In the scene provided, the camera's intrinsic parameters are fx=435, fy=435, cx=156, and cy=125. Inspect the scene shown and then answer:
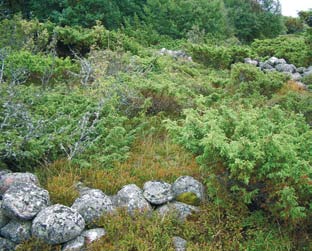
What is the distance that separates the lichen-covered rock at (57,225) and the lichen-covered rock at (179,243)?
88 centimetres

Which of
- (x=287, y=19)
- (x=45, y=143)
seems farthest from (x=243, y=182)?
(x=287, y=19)

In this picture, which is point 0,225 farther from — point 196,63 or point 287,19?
point 287,19

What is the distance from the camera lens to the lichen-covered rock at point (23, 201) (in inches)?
157

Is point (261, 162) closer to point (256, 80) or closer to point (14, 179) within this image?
point (14, 179)

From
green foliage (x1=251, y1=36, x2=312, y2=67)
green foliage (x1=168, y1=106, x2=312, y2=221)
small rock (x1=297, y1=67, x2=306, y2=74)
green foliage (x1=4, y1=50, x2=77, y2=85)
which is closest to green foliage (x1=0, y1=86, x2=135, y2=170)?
green foliage (x1=168, y1=106, x2=312, y2=221)

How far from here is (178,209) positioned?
4383mm

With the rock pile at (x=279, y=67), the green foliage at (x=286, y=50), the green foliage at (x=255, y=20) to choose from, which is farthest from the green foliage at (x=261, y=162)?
the green foliage at (x=255, y=20)

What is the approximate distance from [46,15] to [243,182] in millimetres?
11807

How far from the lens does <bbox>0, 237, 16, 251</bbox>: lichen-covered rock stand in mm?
3977

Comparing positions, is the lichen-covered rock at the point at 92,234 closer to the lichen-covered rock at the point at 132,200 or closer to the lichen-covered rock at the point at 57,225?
the lichen-covered rock at the point at 57,225

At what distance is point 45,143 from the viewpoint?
4914 mm

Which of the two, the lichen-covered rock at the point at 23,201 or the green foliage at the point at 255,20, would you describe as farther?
the green foliage at the point at 255,20

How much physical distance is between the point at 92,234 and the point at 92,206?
0.88 feet

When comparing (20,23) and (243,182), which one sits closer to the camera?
(243,182)
